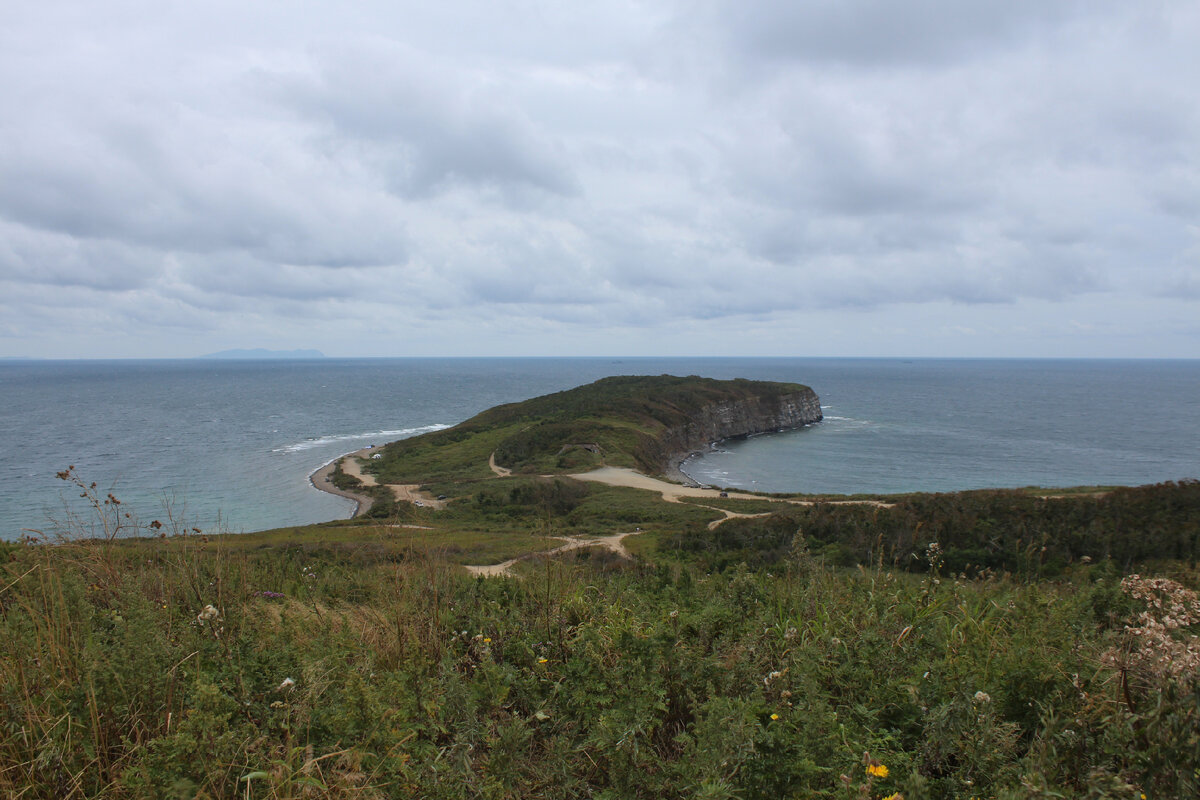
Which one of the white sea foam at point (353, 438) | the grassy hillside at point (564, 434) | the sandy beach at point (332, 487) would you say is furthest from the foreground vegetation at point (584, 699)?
the white sea foam at point (353, 438)

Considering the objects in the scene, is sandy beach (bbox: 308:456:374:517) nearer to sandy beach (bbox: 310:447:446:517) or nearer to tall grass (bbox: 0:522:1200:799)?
sandy beach (bbox: 310:447:446:517)

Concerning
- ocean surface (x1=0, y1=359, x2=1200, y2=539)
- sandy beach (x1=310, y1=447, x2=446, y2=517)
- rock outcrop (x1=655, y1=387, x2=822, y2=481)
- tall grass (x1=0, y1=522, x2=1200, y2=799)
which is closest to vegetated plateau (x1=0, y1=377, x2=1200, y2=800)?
tall grass (x1=0, y1=522, x2=1200, y2=799)

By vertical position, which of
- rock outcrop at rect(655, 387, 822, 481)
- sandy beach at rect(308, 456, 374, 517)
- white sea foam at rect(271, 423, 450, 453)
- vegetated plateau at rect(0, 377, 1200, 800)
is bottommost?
sandy beach at rect(308, 456, 374, 517)

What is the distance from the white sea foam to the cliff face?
3752 cm

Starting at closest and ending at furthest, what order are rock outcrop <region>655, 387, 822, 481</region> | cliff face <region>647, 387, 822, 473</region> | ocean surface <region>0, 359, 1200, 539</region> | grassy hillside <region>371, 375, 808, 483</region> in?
ocean surface <region>0, 359, 1200, 539</region>, grassy hillside <region>371, 375, 808, 483</region>, rock outcrop <region>655, 387, 822, 481</region>, cliff face <region>647, 387, 822, 473</region>

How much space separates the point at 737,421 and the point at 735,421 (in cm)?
48

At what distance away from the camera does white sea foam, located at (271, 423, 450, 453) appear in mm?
75312

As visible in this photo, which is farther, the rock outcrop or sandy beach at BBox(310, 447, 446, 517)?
the rock outcrop

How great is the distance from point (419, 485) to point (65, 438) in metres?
59.6

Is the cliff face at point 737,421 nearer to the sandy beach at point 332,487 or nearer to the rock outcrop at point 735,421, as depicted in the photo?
the rock outcrop at point 735,421

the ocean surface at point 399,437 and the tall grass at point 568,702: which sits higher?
the tall grass at point 568,702

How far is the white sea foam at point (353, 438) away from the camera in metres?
75.3

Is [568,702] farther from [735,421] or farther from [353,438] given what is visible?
[735,421]

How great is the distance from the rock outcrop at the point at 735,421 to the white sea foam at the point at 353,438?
1472 inches
